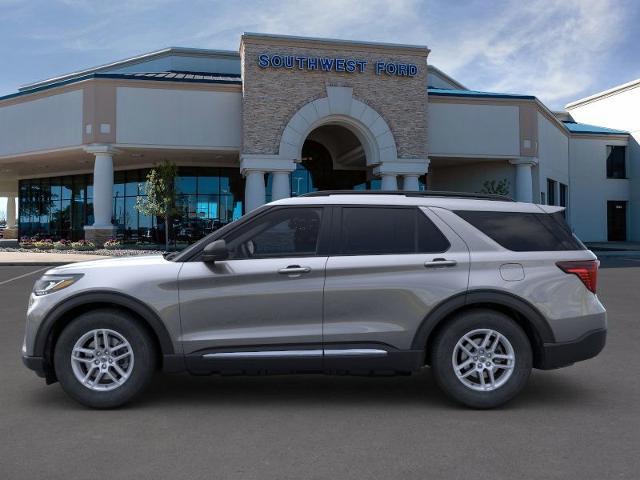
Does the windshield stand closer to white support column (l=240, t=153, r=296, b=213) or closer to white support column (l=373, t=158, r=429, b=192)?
white support column (l=240, t=153, r=296, b=213)

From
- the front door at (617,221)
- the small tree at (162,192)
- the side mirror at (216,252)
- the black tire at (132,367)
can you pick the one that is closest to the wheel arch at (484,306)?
the side mirror at (216,252)

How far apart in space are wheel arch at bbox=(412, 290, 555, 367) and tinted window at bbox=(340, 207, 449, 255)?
0.48 meters

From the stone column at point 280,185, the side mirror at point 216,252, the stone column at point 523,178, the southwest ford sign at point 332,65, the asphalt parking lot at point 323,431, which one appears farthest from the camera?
the stone column at point 523,178

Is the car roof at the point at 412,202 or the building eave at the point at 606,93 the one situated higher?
the building eave at the point at 606,93

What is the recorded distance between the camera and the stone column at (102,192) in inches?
1073

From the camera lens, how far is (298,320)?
4605 millimetres

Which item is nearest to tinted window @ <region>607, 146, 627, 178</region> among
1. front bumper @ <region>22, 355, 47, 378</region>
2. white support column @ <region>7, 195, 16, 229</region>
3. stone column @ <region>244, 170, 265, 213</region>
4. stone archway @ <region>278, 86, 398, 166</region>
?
stone archway @ <region>278, 86, 398, 166</region>

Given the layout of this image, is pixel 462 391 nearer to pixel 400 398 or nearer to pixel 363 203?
pixel 400 398

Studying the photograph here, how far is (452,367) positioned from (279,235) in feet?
5.89

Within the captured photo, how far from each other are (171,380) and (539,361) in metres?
3.43

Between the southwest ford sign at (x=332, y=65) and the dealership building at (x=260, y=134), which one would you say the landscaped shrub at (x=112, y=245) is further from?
the southwest ford sign at (x=332, y=65)

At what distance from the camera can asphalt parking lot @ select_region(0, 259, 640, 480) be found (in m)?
3.52

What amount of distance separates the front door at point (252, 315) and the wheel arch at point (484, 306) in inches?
34.7

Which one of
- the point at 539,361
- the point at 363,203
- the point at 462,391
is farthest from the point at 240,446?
the point at 539,361
